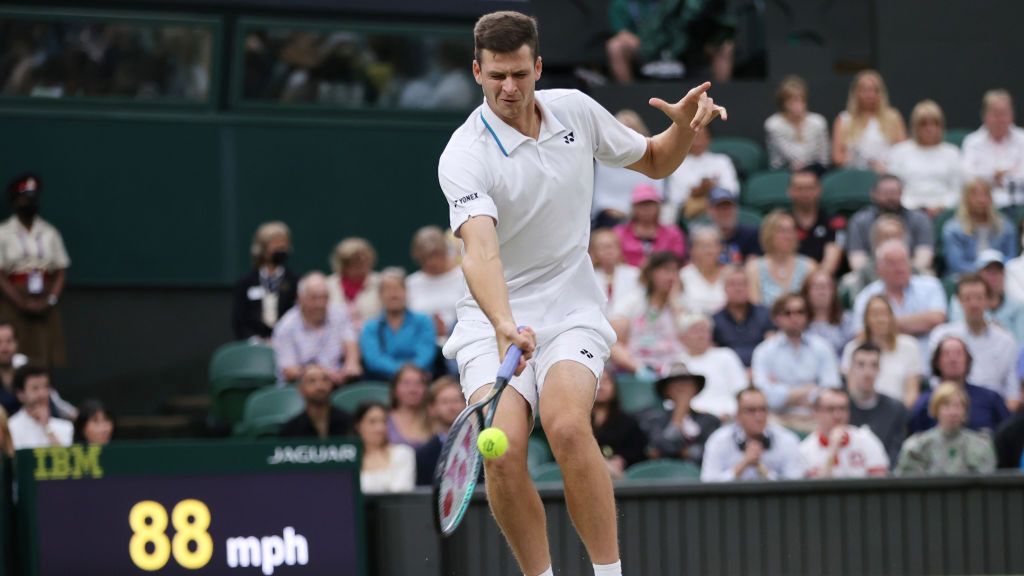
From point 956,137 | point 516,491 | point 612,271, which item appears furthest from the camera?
point 956,137

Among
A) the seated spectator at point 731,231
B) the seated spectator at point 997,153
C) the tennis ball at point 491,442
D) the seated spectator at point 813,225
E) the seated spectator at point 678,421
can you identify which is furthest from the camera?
the seated spectator at point 997,153

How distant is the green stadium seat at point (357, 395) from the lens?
405 inches

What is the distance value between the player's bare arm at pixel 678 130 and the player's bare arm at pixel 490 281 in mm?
772

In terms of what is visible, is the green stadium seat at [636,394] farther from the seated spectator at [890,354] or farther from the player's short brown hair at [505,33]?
the player's short brown hair at [505,33]

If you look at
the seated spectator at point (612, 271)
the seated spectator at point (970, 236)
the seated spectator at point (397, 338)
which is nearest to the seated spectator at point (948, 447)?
the seated spectator at point (612, 271)

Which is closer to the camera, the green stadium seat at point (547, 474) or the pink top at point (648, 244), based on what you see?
the green stadium seat at point (547, 474)

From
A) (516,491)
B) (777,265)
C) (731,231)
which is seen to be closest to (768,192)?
(731,231)

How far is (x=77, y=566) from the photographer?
809cm

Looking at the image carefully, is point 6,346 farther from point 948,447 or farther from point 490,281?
point 490,281

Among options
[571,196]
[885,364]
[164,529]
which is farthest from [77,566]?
[885,364]

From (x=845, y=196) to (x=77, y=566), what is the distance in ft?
22.8

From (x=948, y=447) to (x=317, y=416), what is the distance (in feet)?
12.2

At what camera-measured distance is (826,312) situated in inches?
424

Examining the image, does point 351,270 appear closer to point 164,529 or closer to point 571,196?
point 164,529
